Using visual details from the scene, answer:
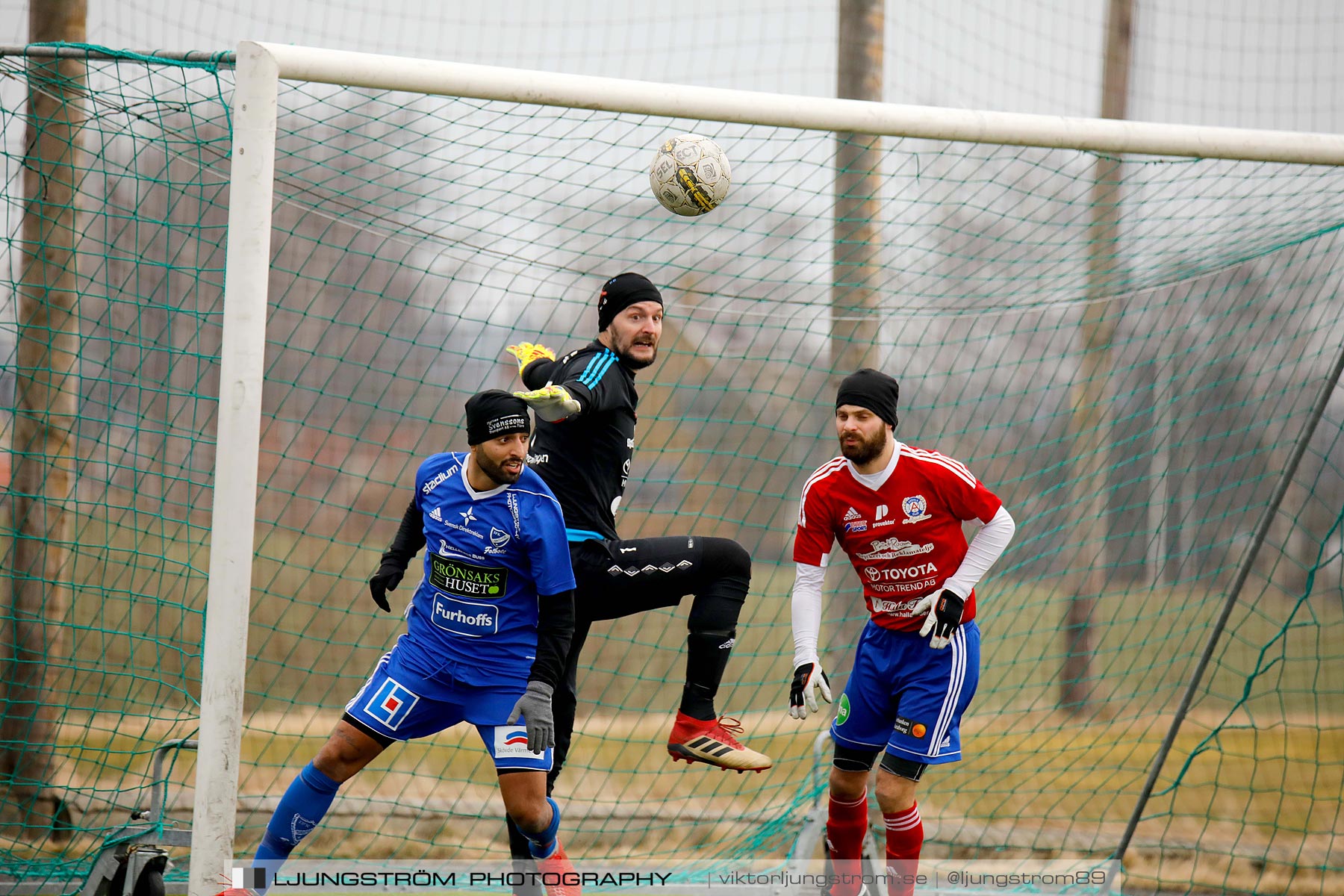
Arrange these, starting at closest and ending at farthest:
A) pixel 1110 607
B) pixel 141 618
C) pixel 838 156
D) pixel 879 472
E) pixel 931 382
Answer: pixel 879 472
pixel 838 156
pixel 141 618
pixel 1110 607
pixel 931 382

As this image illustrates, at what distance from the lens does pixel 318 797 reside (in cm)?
358

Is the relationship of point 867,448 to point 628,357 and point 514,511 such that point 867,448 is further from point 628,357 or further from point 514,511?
point 514,511

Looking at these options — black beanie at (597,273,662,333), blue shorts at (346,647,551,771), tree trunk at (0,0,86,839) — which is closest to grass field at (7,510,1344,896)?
tree trunk at (0,0,86,839)

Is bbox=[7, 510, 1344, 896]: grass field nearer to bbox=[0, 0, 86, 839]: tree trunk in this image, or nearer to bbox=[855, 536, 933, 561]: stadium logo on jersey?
bbox=[0, 0, 86, 839]: tree trunk

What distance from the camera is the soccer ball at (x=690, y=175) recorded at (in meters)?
3.87

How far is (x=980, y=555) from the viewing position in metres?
3.95

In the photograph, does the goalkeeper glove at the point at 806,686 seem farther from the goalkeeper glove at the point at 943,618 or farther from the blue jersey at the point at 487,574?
the blue jersey at the point at 487,574

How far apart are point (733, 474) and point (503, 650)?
20.5ft

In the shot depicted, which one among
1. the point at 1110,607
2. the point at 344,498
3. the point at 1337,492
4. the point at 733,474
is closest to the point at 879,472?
the point at 1110,607

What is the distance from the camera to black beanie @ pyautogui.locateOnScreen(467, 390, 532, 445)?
11.5 feet

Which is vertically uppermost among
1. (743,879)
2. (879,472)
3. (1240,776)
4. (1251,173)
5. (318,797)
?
(1251,173)

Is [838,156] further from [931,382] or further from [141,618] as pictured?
[141,618]

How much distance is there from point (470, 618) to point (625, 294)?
47.9 inches

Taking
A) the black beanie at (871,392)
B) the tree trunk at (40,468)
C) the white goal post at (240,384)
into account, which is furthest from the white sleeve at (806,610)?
the tree trunk at (40,468)
